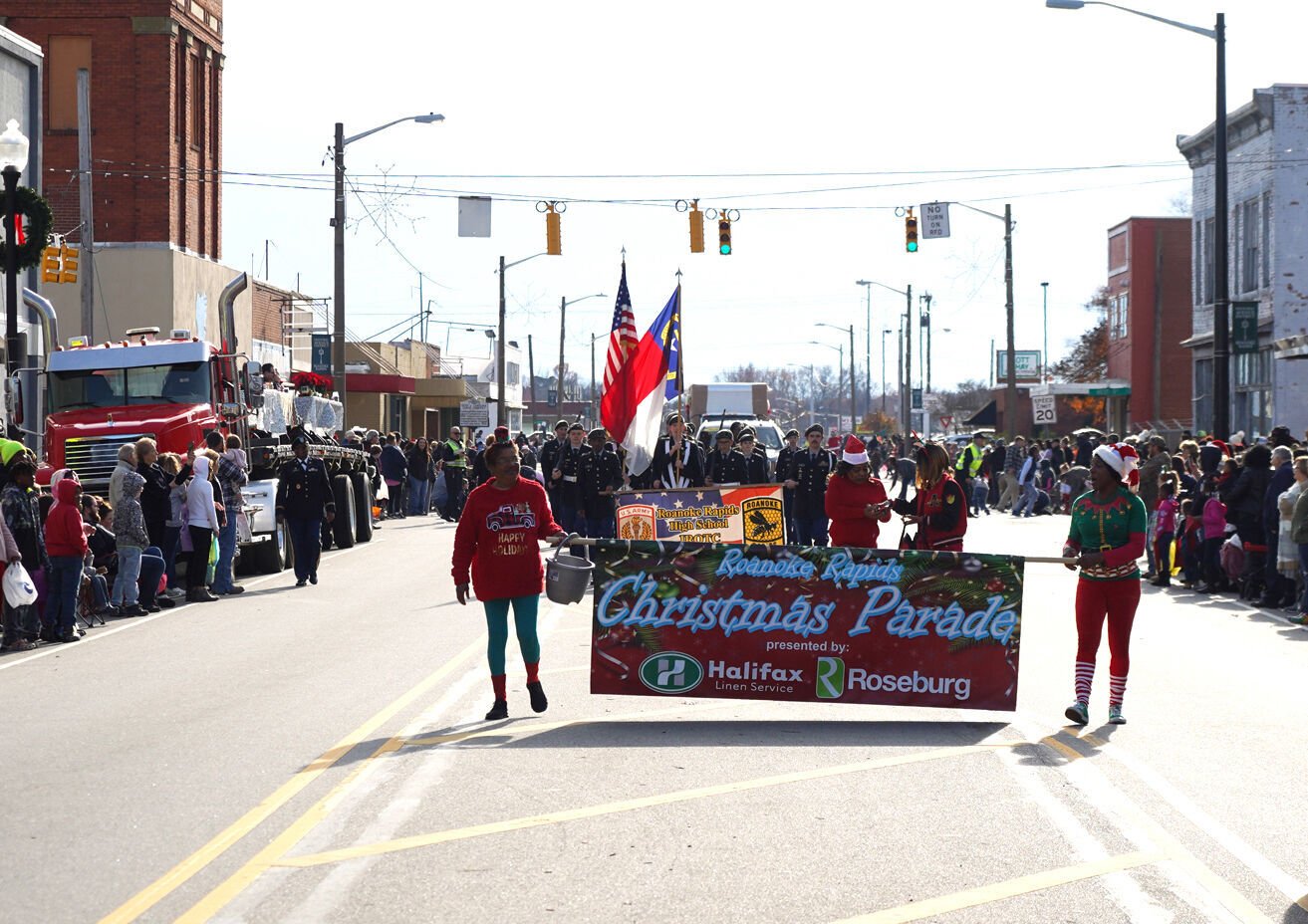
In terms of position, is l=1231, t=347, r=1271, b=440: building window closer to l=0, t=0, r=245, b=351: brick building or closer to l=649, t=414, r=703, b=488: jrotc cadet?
l=649, t=414, r=703, b=488: jrotc cadet

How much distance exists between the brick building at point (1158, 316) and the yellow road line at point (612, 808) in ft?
171

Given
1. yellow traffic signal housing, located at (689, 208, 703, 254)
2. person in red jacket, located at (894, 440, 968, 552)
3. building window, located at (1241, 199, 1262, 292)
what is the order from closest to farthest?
person in red jacket, located at (894, 440, 968, 552)
yellow traffic signal housing, located at (689, 208, 703, 254)
building window, located at (1241, 199, 1262, 292)

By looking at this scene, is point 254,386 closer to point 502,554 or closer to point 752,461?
point 752,461

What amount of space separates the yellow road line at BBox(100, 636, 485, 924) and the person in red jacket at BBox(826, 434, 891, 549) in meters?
3.60

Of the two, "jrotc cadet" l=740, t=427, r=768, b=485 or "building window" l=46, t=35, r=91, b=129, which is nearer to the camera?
"jrotc cadet" l=740, t=427, r=768, b=485

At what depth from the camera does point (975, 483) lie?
4156 centimetres

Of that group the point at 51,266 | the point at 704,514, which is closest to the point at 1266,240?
the point at 51,266

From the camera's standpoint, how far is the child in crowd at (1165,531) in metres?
21.8

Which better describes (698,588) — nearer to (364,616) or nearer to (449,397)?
(364,616)

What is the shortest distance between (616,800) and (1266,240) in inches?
1454

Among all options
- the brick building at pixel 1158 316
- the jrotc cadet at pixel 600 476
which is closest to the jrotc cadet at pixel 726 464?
the jrotc cadet at pixel 600 476

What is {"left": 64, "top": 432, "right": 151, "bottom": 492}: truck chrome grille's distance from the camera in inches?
856

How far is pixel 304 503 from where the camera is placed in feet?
68.4

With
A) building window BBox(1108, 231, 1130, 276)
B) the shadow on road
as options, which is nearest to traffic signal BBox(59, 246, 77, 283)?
the shadow on road
